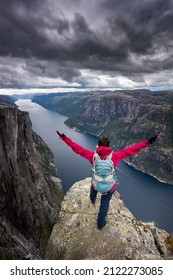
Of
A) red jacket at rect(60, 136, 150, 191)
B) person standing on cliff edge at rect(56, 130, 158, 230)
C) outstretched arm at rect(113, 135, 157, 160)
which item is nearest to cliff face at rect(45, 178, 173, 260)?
person standing on cliff edge at rect(56, 130, 158, 230)

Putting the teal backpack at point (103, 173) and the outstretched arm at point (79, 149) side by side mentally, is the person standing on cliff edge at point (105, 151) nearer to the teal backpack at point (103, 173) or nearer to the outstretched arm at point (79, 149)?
the outstretched arm at point (79, 149)

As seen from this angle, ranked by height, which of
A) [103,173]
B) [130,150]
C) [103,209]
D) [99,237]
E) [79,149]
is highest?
[130,150]

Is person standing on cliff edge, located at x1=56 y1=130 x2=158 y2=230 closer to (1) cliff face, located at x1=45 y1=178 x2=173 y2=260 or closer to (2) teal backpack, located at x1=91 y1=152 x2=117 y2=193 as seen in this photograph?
(2) teal backpack, located at x1=91 y1=152 x2=117 y2=193

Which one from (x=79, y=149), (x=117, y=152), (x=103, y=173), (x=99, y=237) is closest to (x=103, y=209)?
(x=99, y=237)

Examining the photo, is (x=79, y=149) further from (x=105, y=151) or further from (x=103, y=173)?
(x=103, y=173)

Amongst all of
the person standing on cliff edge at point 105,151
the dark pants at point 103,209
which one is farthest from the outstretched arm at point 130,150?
the dark pants at point 103,209
